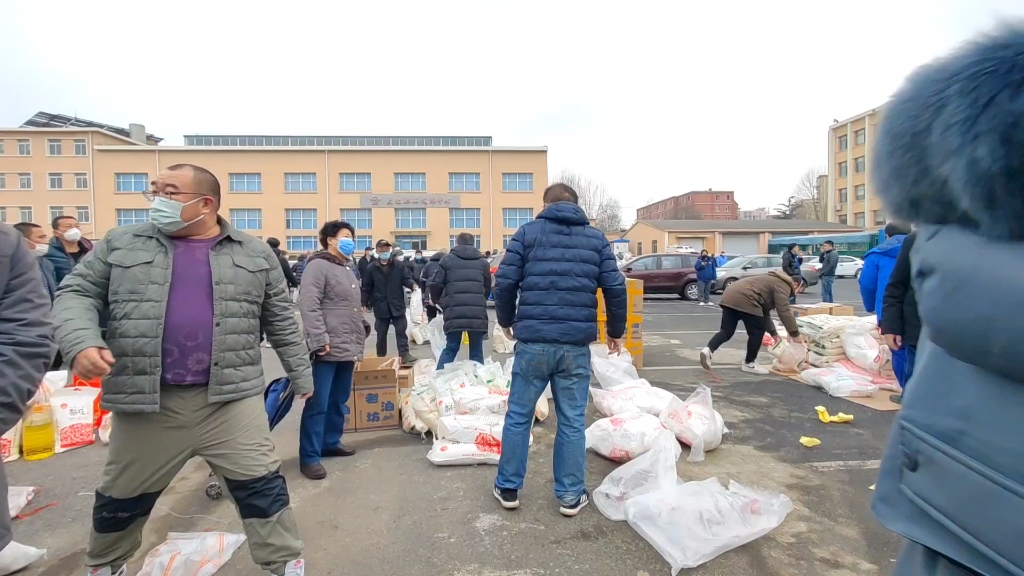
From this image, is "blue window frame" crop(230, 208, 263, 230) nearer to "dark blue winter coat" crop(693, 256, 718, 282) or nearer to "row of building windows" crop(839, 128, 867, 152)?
"dark blue winter coat" crop(693, 256, 718, 282)

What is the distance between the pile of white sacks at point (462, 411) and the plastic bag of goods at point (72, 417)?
2608mm

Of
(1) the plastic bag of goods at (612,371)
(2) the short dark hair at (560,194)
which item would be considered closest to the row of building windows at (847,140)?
(1) the plastic bag of goods at (612,371)

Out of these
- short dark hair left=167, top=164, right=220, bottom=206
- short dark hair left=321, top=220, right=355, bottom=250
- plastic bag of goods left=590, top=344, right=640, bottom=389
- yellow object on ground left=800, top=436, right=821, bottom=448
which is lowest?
yellow object on ground left=800, top=436, right=821, bottom=448

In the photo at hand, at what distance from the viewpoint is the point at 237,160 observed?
145 feet

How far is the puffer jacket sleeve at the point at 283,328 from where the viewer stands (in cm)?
258

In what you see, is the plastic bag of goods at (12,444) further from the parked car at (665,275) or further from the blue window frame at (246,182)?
the blue window frame at (246,182)

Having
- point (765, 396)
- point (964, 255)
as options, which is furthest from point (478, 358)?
point (964, 255)

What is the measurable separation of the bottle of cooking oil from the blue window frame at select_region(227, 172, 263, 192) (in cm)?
4507

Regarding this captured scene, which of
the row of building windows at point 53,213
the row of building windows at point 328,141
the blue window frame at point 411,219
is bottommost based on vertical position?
the blue window frame at point 411,219

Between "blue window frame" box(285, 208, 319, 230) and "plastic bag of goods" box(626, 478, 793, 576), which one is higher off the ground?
"blue window frame" box(285, 208, 319, 230)

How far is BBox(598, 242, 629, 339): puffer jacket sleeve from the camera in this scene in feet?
10.7

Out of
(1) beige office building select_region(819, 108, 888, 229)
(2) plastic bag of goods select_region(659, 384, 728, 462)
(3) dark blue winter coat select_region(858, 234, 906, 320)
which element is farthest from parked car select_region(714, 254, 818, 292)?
(1) beige office building select_region(819, 108, 888, 229)

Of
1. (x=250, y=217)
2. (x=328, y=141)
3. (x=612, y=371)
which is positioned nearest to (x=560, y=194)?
(x=612, y=371)

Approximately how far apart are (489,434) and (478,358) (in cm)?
234
